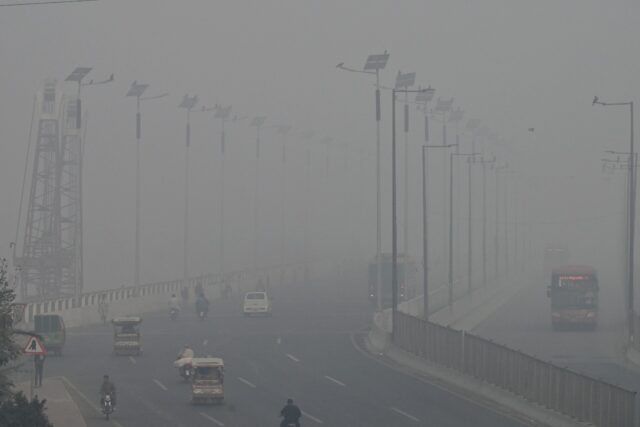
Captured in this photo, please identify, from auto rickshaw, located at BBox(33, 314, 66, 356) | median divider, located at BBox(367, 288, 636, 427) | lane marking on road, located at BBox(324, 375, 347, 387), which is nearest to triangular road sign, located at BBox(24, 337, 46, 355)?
median divider, located at BBox(367, 288, 636, 427)

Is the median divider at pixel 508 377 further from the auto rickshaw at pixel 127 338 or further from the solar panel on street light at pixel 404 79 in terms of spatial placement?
the solar panel on street light at pixel 404 79

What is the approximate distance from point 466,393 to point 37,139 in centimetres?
6452

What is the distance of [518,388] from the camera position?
41.5 m

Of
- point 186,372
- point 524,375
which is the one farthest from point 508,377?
point 186,372

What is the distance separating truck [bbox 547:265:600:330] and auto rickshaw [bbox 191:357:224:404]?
38183 millimetres

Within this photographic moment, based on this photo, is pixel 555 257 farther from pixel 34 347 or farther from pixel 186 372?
pixel 34 347

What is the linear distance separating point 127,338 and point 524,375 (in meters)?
23.2

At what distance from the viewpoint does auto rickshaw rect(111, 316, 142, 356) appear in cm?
5884

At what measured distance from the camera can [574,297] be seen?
78.7m

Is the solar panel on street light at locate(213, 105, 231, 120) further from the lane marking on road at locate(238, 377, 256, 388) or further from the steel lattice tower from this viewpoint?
the lane marking on road at locate(238, 377, 256, 388)

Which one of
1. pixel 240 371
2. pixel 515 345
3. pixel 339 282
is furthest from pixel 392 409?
pixel 339 282

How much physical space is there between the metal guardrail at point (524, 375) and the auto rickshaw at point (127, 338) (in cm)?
1139

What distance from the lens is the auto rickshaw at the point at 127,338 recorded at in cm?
5884

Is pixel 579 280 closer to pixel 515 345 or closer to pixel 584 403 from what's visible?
pixel 515 345
